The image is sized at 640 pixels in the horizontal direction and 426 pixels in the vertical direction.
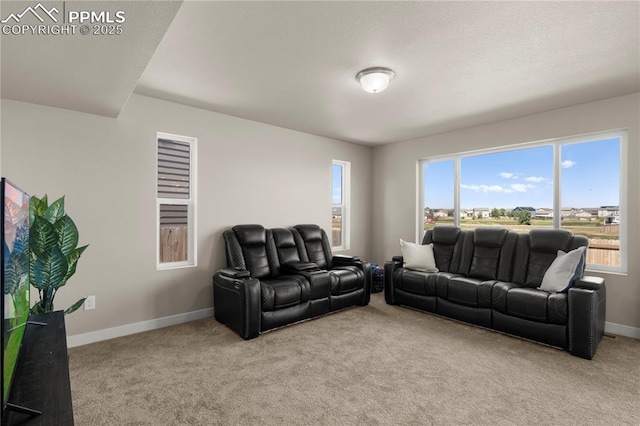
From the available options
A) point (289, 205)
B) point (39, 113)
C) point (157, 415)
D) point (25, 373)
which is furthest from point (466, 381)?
point (39, 113)

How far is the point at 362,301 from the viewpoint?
4.50m

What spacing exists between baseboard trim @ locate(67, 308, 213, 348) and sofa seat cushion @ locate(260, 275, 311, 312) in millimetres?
1003

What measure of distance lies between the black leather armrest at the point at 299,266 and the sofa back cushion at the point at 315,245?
34 centimetres

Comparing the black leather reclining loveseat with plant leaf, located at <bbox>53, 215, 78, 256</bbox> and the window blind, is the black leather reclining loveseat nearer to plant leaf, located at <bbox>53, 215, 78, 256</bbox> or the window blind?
the window blind

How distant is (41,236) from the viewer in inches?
88.7

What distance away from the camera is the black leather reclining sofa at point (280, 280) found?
11.2 ft

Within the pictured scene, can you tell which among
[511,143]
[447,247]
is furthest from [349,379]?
[511,143]

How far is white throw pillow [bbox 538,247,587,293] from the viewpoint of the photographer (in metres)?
3.30

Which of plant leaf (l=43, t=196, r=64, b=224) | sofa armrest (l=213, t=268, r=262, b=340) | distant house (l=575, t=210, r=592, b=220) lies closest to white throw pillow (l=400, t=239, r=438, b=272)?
distant house (l=575, t=210, r=592, b=220)

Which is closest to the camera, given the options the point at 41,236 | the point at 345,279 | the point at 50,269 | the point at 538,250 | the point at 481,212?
the point at 41,236

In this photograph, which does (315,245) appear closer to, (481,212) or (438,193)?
(438,193)

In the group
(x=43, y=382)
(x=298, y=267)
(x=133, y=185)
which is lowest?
(x=298, y=267)

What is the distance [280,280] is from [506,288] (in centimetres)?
244

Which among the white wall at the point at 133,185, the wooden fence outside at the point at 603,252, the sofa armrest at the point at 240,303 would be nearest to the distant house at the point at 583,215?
the wooden fence outside at the point at 603,252
